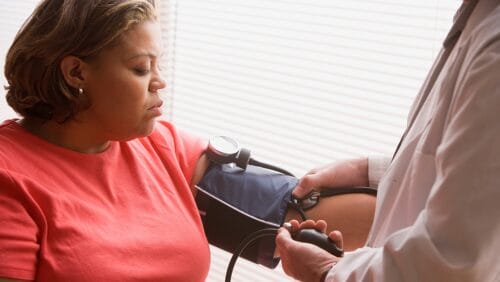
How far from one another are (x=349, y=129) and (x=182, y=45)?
76 centimetres

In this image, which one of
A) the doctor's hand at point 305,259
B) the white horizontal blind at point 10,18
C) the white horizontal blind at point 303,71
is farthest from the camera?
the white horizontal blind at point 10,18

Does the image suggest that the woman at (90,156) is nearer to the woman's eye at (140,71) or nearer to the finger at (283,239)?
the woman's eye at (140,71)

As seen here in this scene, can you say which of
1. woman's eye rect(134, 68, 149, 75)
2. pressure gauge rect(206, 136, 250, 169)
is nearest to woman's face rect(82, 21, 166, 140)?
woman's eye rect(134, 68, 149, 75)

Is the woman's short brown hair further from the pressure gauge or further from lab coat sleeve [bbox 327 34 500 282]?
lab coat sleeve [bbox 327 34 500 282]

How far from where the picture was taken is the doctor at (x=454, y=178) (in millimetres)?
829

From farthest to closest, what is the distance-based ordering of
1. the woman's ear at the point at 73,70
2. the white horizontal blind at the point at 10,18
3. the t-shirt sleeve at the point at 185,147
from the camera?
1. the white horizontal blind at the point at 10,18
2. the t-shirt sleeve at the point at 185,147
3. the woman's ear at the point at 73,70

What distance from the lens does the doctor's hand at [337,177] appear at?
4.97 feet

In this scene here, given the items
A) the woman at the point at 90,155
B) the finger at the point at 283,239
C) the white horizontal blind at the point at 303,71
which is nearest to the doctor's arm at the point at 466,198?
the finger at the point at 283,239

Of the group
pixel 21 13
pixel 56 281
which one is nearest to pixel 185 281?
pixel 56 281

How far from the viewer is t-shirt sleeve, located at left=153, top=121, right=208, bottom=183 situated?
159cm

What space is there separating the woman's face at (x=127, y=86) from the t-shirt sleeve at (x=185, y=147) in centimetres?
18

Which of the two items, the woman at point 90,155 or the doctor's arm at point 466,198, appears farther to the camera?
the woman at point 90,155

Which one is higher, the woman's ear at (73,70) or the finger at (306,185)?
the woman's ear at (73,70)

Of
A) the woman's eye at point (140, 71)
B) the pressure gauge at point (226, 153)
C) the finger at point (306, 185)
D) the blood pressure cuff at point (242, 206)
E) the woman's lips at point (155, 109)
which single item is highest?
the woman's eye at point (140, 71)
